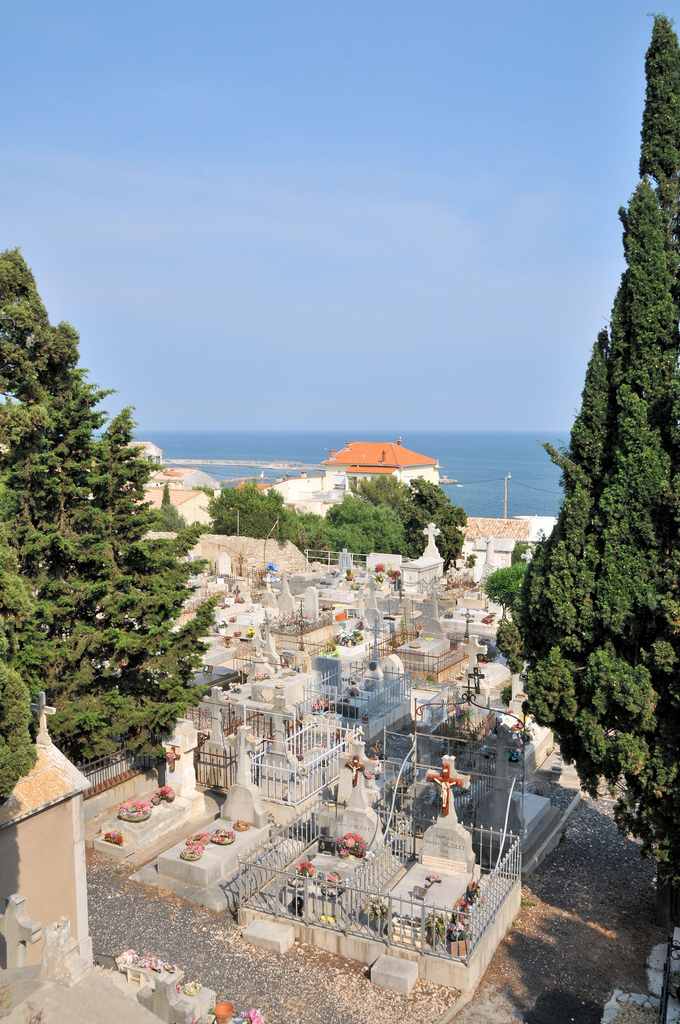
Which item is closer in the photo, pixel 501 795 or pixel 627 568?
pixel 627 568

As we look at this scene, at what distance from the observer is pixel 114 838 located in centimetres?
1121

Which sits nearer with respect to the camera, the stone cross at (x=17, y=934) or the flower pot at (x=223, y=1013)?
the stone cross at (x=17, y=934)

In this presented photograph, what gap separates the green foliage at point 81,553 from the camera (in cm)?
1159

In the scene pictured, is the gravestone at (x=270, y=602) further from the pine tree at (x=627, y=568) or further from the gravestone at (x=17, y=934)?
→ the gravestone at (x=17, y=934)

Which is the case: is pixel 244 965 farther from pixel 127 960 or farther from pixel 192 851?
pixel 192 851

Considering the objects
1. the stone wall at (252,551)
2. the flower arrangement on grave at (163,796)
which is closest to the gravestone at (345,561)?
the stone wall at (252,551)

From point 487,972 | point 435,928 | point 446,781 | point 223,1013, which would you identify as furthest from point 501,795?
point 223,1013

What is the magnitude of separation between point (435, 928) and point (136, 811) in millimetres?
5247

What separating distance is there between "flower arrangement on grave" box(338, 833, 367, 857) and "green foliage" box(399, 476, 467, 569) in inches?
1091

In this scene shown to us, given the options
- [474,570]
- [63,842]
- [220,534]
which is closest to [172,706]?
[63,842]

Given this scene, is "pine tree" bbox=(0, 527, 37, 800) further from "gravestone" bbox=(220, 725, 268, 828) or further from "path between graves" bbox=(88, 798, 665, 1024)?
"gravestone" bbox=(220, 725, 268, 828)

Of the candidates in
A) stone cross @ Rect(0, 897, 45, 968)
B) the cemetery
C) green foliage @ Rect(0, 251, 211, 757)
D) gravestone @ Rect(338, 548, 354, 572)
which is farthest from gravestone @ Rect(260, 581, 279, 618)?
stone cross @ Rect(0, 897, 45, 968)

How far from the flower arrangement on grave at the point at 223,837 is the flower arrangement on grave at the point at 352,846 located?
1.60 meters

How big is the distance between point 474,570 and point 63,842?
29434 mm
